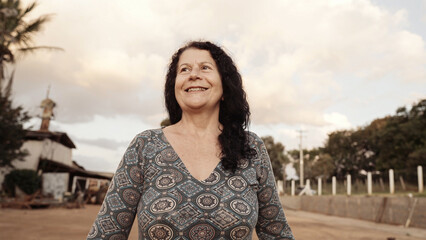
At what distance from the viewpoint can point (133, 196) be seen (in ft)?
5.39

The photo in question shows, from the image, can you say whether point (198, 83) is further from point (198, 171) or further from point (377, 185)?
point (377, 185)

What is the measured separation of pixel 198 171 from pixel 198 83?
44 centimetres

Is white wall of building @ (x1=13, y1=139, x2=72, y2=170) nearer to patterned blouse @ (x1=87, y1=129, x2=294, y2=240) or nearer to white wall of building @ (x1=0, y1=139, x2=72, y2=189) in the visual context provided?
white wall of building @ (x1=0, y1=139, x2=72, y2=189)

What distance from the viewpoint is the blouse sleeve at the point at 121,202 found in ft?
5.21

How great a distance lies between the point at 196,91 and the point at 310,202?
27798 mm

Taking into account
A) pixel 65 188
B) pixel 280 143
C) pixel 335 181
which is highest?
pixel 280 143

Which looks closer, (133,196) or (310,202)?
(133,196)

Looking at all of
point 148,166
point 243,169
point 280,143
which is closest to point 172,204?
point 148,166

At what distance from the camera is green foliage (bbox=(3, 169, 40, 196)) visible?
24.7 metres

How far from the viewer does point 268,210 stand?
1.80 metres

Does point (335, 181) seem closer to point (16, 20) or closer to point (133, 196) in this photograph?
point (16, 20)

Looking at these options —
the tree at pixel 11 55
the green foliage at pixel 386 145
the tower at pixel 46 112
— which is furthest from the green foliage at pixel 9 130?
the green foliage at pixel 386 145

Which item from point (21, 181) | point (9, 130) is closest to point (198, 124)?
point (9, 130)

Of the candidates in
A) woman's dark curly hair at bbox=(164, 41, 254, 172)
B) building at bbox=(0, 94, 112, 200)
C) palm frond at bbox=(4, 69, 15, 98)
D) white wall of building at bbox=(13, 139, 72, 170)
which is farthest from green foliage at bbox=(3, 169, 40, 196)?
woman's dark curly hair at bbox=(164, 41, 254, 172)
